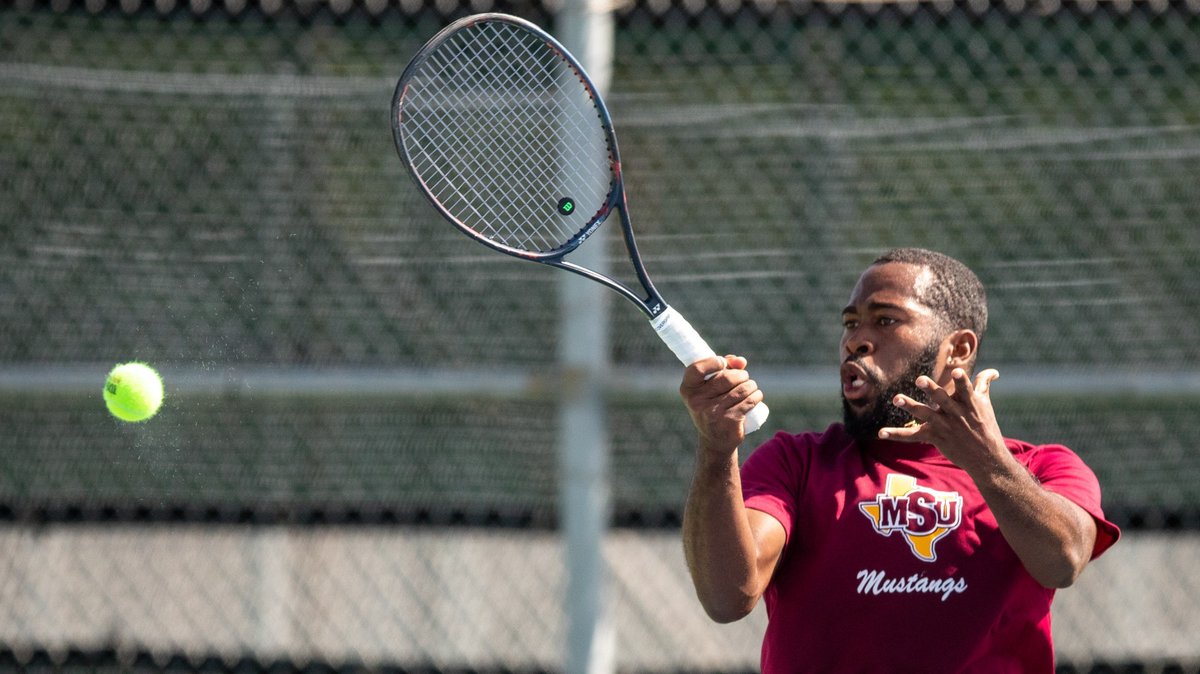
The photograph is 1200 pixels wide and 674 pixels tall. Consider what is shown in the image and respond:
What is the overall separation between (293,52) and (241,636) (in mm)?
1818

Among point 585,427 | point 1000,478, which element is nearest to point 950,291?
point 1000,478

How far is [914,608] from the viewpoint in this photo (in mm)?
2615

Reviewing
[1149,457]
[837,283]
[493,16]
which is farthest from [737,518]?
[1149,457]

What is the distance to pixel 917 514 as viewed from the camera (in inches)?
105

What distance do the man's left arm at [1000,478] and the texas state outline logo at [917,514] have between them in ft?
0.62

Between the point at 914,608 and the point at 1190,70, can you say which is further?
the point at 1190,70

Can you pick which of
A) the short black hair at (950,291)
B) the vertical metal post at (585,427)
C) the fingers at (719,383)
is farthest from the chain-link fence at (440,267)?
the fingers at (719,383)

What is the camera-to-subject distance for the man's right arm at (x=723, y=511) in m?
2.31

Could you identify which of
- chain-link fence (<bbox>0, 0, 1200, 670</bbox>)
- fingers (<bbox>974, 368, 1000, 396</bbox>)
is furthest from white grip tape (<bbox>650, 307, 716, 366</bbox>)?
chain-link fence (<bbox>0, 0, 1200, 670</bbox>)

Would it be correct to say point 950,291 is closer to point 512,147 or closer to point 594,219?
point 594,219

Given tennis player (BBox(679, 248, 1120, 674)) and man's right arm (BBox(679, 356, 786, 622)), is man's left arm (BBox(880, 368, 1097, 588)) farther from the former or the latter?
man's right arm (BBox(679, 356, 786, 622))

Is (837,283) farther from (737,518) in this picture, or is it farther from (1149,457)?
(737,518)

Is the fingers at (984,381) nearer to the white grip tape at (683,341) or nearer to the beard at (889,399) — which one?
the beard at (889,399)

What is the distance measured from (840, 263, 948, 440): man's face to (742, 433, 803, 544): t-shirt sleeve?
134 mm
